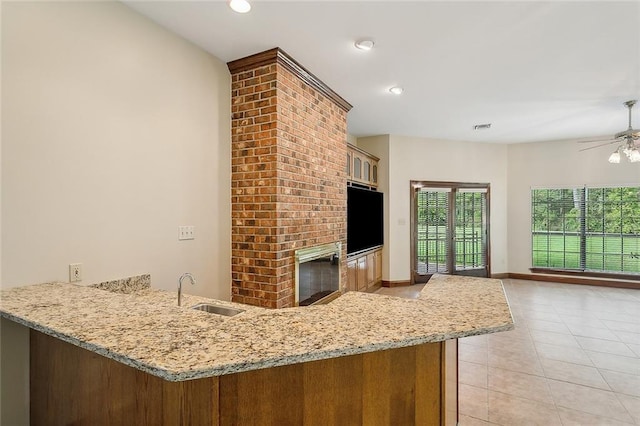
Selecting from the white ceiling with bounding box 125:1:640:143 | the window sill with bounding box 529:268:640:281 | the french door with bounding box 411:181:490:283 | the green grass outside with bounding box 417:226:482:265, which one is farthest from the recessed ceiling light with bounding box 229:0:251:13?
the window sill with bounding box 529:268:640:281

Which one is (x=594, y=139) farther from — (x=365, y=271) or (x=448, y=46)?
(x=448, y=46)

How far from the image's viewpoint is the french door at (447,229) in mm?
6078

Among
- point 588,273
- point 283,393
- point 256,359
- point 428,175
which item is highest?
point 428,175

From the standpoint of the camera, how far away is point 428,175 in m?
6.11

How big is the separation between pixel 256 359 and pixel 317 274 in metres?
2.52

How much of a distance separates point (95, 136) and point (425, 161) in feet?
17.6

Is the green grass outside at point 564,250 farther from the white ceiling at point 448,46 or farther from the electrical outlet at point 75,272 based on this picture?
the electrical outlet at point 75,272

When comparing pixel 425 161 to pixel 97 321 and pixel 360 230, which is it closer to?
pixel 360 230

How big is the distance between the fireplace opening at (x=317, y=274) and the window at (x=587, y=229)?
490cm

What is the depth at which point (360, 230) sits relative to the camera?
485 cm

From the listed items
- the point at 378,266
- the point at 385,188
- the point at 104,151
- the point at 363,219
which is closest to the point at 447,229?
the point at 385,188

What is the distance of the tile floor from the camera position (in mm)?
2211

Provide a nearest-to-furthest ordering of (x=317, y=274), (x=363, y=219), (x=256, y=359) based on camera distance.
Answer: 1. (x=256, y=359)
2. (x=317, y=274)
3. (x=363, y=219)

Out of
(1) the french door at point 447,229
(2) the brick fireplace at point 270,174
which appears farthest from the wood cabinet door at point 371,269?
(2) the brick fireplace at point 270,174
